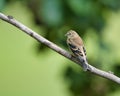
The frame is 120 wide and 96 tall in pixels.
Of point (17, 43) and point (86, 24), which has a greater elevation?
point (17, 43)

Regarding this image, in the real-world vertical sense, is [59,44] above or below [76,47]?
above

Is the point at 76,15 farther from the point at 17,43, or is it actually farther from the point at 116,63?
the point at 17,43

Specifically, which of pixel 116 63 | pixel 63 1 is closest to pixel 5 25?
pixel 116 63

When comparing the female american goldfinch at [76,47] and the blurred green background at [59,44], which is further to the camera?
the blurred green background at [59,44]

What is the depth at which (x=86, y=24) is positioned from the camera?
3.15m

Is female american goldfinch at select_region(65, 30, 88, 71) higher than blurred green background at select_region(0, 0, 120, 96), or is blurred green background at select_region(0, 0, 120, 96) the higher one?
blurred green background at select_region(0, 0, 120, 96)

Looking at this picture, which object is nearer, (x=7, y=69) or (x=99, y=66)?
(x=99, y=66)

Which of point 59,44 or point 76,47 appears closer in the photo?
point 76,47

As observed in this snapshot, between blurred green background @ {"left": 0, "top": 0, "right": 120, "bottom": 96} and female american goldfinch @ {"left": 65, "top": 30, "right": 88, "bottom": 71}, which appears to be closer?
female american goldfinch @ {"left": 65, "top": 30, "right": 88, "bottom": 71}

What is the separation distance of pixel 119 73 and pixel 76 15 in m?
0.47

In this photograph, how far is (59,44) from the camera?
3.09 m

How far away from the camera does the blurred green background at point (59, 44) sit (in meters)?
2.93

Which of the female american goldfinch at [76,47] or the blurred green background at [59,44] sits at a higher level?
the blurred green background at [59,44]

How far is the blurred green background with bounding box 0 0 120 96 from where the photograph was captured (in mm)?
2928
